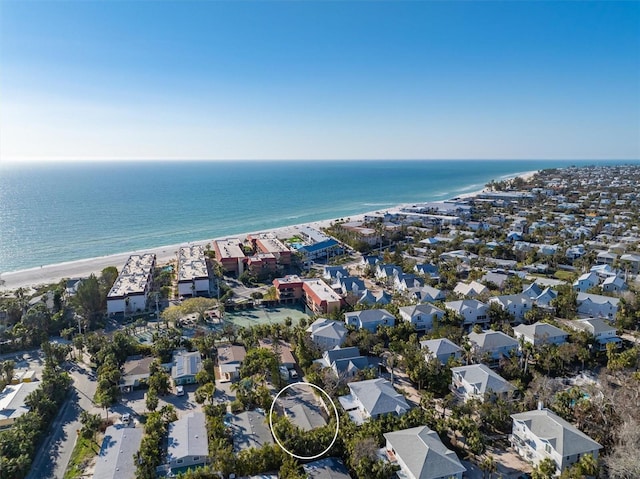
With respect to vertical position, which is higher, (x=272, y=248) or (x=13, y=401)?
(x=272, y=248)

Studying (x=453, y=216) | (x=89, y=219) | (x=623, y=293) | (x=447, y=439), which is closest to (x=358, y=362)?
(x=447, y=439)

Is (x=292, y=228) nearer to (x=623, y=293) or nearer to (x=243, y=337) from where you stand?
(x=243, y=337)

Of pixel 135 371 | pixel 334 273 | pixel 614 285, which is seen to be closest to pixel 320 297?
pixel 334 273

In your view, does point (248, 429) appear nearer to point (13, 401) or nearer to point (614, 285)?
point (13, 401)

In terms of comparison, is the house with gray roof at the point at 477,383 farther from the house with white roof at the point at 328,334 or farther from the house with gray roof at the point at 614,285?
the house with gray roof at the point at 614,285

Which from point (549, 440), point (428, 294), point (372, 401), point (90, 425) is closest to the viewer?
point (549, 440)

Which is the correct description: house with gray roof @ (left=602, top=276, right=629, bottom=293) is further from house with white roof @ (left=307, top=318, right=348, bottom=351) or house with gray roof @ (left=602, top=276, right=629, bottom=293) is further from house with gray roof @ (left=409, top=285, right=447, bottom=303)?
house with white roof @ (left=307, top=318, right=348, bottom=351)

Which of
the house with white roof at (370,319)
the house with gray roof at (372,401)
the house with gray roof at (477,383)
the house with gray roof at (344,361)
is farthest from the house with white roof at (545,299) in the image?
the house with gray roof at (372,401)

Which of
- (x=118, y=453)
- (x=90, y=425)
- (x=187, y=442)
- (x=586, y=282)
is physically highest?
(x=586, y=282)
